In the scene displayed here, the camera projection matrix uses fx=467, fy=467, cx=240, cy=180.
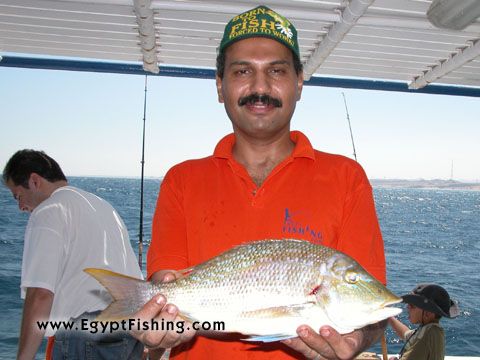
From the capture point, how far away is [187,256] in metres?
2.25

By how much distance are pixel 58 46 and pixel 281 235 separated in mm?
4347

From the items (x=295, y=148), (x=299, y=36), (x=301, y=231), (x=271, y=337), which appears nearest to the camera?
(x=271, y=337)

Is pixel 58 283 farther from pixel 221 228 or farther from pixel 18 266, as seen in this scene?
pixel 18 266

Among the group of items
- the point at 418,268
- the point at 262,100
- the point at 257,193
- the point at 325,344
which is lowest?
the point at 418,268

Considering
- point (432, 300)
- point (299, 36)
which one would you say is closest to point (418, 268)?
point (432, 300)

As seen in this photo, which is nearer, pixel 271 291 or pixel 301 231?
pixel 271 291

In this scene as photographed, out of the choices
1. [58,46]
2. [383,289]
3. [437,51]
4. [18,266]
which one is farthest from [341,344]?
[18,266]

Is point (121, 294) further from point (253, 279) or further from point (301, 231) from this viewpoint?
point (301, 231)

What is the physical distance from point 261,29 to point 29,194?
8.64ft

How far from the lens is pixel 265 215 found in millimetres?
2143

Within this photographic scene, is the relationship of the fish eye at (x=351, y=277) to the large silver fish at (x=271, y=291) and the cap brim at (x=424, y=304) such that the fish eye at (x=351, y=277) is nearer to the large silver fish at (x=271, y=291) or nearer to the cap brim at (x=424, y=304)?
the large silver fish at (x=271, y=291)

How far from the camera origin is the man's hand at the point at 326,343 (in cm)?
182

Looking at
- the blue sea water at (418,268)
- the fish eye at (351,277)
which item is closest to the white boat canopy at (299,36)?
the fish eye at (351,277)

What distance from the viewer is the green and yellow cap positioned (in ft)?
7.47
